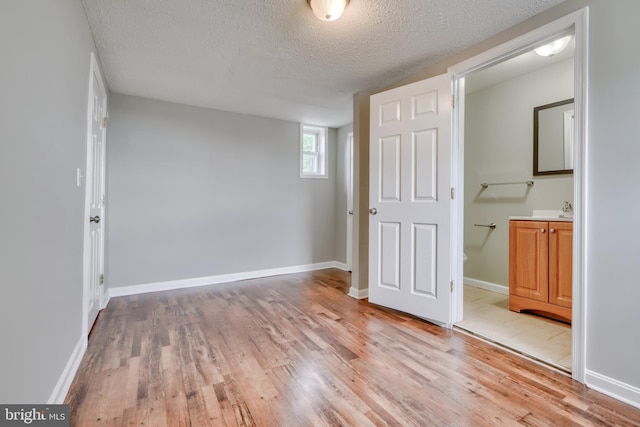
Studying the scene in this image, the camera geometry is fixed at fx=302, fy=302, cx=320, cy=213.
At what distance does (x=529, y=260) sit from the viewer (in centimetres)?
267

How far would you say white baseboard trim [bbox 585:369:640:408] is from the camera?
1.47 metres

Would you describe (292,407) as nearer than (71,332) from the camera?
Yes

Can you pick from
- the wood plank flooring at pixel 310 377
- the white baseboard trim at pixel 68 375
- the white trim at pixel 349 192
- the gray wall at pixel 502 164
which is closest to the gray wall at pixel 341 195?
the white trim at pixel 349 192

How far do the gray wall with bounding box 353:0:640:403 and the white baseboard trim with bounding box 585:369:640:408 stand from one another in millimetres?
21

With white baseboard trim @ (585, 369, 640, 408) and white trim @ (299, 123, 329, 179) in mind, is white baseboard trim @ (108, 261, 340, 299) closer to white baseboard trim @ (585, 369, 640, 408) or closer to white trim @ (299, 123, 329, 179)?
white trim @ (299, 123, 329, 179)

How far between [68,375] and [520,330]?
298 centimetres

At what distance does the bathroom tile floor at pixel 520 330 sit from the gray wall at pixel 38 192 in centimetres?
257

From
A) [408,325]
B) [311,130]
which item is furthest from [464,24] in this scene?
[311,130]

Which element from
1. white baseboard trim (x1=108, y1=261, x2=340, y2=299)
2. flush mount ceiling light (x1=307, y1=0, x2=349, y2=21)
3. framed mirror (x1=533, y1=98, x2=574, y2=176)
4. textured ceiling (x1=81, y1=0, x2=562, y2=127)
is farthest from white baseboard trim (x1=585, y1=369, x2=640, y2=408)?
white baseboard trim (x1=108, y1=261, x2=340, y2=299)

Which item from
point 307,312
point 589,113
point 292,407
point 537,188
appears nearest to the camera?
point 292,407

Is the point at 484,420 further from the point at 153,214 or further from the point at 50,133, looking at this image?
the point at 153,214

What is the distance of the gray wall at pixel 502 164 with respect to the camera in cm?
294

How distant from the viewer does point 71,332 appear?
1.71m

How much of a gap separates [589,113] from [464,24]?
0.94 metres
